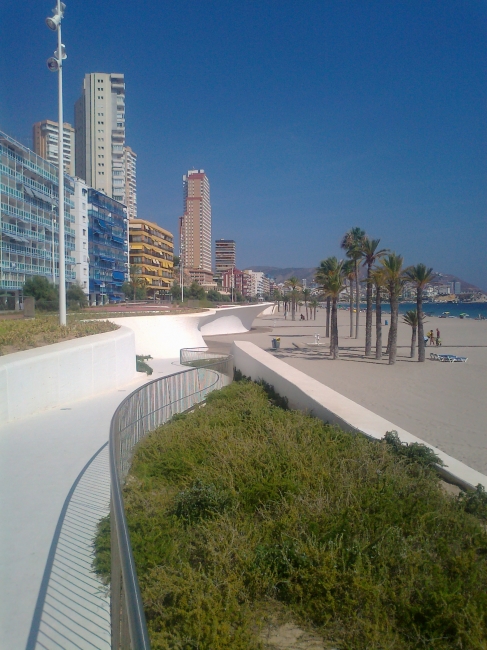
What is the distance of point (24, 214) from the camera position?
36.8 m

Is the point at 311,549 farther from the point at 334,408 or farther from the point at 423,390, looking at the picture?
the point at 423,390

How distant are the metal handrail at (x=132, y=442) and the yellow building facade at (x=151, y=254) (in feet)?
221

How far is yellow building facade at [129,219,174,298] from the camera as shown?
263 feet

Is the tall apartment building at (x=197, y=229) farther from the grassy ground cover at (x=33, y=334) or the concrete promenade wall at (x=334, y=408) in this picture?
the concrete promenade wall at (x=334, y=408)

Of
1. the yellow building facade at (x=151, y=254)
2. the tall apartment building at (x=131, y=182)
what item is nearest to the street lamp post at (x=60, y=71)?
the yellow building facade at (x=151, y=254)

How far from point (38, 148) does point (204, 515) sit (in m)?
129

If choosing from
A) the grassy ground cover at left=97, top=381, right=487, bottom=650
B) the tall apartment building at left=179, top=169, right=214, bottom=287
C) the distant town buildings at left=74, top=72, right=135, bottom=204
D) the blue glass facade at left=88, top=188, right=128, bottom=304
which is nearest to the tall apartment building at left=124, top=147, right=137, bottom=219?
Result: the distant town buildings at left=74, top=72, right=135, bottom=204

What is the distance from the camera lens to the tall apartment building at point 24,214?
34.2 meters

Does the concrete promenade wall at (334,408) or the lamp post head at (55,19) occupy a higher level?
the lamp post head at (55,19)

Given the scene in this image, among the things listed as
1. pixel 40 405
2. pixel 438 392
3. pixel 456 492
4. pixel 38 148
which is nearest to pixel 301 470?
pixel 456 492

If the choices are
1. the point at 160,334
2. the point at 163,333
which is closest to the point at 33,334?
the point at 160,334

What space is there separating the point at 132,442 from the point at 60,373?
3749 mm

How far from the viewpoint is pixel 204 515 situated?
4684 millimetres

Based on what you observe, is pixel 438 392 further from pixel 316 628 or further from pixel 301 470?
pixel 316 628
